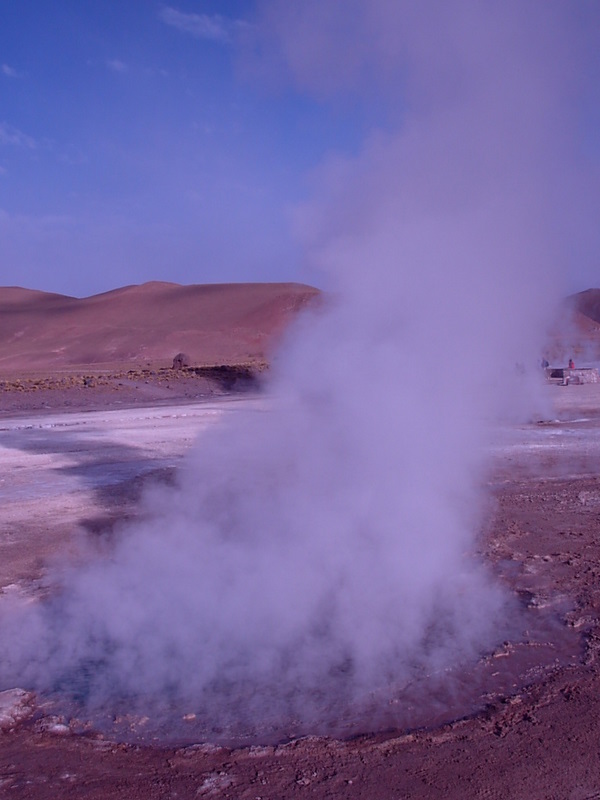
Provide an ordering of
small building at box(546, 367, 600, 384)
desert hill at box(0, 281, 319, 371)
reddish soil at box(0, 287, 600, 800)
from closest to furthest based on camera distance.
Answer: reddish soil at box(0, 287, 600, 800), small building at box(546, 367, 600, 384), desert hill at box(0, 281, 319, 371)

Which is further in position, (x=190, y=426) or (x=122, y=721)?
(x=190, y=426)

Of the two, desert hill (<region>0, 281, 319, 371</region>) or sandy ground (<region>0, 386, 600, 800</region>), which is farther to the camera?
desert hill (<region>0, 281, 319, 371</region>)

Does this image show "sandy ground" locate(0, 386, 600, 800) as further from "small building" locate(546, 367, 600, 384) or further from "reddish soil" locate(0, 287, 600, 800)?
"small building" locate(546, 367, 600, 384)

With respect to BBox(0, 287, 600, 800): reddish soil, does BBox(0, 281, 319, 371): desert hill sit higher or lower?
higher

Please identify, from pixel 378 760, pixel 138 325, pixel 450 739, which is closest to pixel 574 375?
pixel 450 739

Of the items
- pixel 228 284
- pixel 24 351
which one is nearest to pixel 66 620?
pixel 24 351

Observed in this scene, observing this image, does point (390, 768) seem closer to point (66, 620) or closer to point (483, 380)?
point (66, 620)

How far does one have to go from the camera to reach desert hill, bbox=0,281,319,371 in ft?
219

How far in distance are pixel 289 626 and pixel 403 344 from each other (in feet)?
8.40

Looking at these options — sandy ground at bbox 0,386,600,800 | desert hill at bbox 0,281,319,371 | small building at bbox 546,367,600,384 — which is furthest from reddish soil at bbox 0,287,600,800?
desert hill at bbox 0,281,319,371

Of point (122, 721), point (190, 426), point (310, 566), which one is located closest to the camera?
point (122, 721)

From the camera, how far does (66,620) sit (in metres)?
5.71

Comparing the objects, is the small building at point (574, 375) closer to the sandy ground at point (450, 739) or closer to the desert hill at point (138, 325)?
the sandy ground at point (450, 739)

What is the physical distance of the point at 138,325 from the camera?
80625mm
